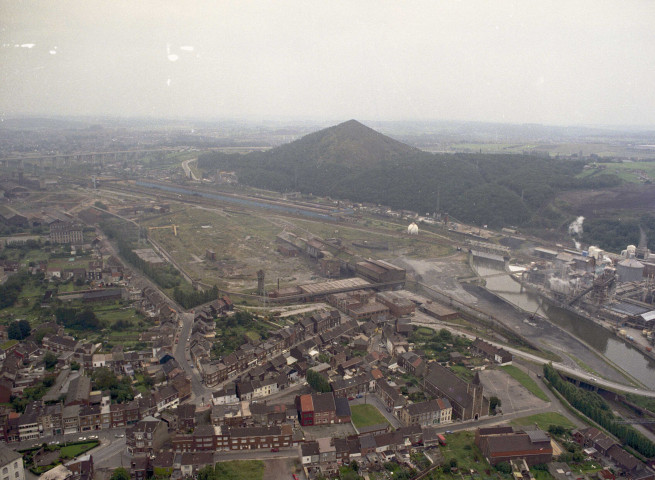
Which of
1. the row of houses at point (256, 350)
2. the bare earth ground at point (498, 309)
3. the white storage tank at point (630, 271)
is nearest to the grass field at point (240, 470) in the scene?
the row of houses at point (256, 350)

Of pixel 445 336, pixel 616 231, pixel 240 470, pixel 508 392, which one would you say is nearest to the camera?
pixel 240 470

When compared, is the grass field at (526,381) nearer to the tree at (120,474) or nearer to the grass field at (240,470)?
the grass field at (240,470)

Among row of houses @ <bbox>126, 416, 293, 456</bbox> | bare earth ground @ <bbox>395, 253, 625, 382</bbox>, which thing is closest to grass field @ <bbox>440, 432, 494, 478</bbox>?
row of houses @ <bbox>126, 416, 293, 456</bbox>

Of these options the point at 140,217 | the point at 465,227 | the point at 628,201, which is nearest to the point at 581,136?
the point at 628,201

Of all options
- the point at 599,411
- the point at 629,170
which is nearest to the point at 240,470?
→ the point at 599,411

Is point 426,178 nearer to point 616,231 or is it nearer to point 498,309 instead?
point 616,231

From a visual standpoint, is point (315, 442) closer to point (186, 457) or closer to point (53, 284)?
point (186, 457)
